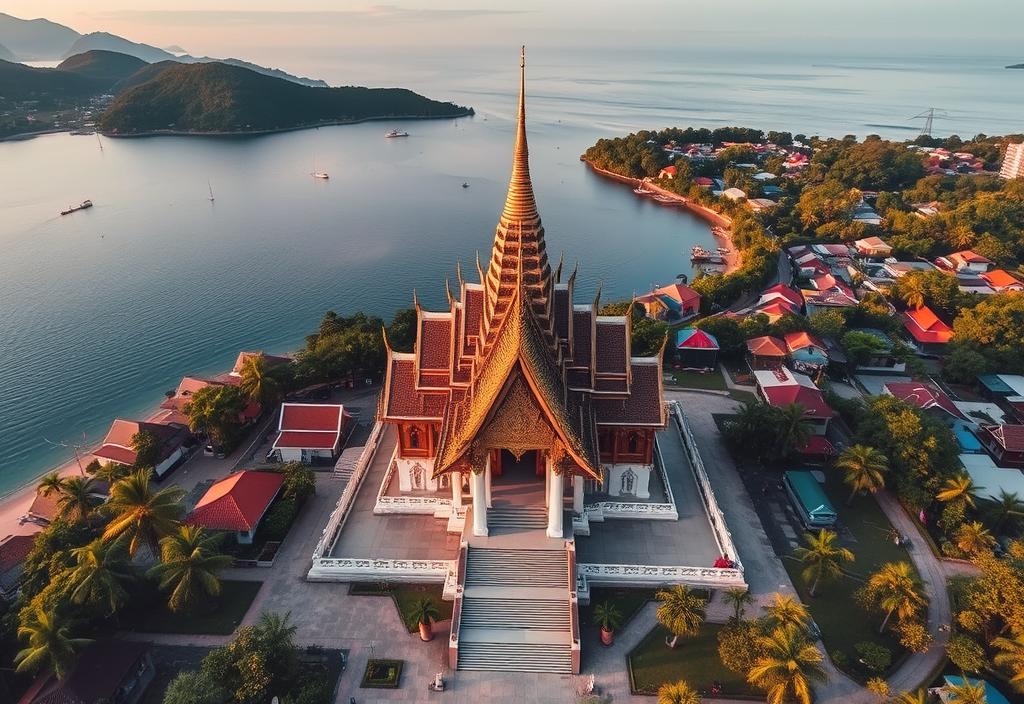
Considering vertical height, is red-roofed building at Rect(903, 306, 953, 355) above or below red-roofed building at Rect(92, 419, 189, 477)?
above

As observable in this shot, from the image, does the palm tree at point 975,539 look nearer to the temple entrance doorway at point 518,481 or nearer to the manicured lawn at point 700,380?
the manicured lawn at point 700,380

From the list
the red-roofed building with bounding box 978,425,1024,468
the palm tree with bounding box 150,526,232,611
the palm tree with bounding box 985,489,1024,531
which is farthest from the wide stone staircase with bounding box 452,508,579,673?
the red-roofed building with bounding box 978,425,1024,468

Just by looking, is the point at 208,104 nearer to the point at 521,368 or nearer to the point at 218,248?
the point at 218,248

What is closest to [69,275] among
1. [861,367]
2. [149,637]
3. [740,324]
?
[149,637]

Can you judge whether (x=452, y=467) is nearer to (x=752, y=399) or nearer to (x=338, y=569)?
(x=338, y=569)

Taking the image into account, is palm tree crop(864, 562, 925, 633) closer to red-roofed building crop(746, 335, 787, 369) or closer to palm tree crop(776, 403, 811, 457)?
palm tree crop(776, 403, 811, 457)

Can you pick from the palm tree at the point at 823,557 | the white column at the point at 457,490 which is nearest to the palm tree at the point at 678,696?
the palm tree at the point at 823,557

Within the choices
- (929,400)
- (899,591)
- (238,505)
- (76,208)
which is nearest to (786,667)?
(899,591)
